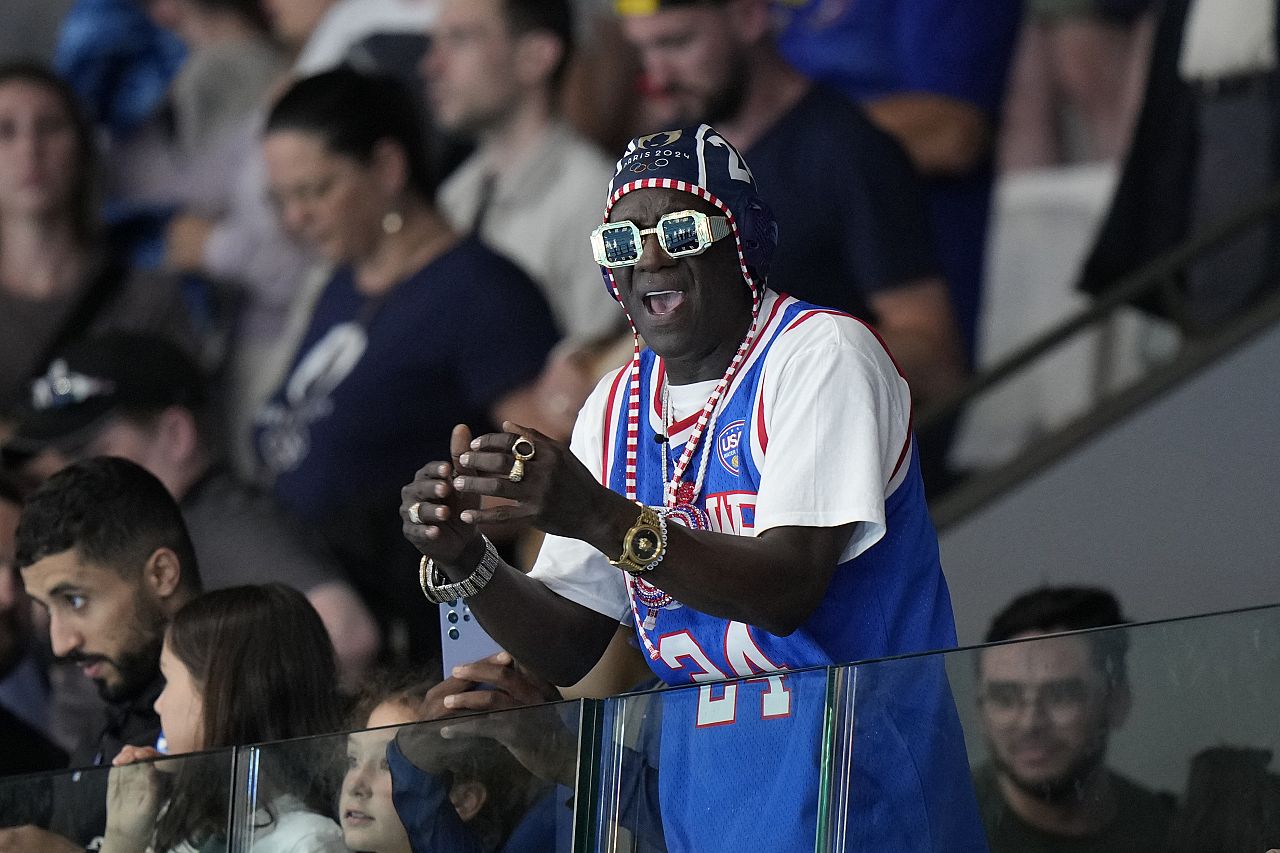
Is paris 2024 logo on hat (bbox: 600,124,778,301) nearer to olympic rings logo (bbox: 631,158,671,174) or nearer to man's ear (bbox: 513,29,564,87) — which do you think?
olympic rings logo (bbox: 631,158,671,174)

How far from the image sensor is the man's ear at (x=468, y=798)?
7.72 ft

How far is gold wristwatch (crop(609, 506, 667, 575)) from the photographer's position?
214 cm

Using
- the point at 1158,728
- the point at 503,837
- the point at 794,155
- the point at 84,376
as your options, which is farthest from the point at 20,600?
the point at 1158,728

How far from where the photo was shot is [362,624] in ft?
19.1

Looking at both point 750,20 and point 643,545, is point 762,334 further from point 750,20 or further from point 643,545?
point 750,20

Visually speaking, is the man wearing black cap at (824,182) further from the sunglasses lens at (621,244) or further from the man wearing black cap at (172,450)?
the sunglasses lens at (621,244)

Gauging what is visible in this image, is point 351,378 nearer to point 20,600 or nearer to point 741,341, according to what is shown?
point 20,600

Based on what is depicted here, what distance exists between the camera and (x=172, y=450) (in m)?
5.54

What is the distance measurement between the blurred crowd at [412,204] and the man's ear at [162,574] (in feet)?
2.77

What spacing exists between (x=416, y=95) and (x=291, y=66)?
1.88ft

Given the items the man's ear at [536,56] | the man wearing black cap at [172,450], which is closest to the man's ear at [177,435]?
the man wearing black cap at [172,450]

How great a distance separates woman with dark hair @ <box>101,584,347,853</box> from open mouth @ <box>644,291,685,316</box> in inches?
27.7

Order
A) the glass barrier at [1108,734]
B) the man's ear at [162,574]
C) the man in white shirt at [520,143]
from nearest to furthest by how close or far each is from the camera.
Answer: the glass barrier at [1108,734] < the man's ear at [162,574] < the man in white shirt at [520,143]

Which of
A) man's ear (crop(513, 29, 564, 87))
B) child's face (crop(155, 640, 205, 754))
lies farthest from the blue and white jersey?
man's ear (crop(513, 29, 564, 87))
